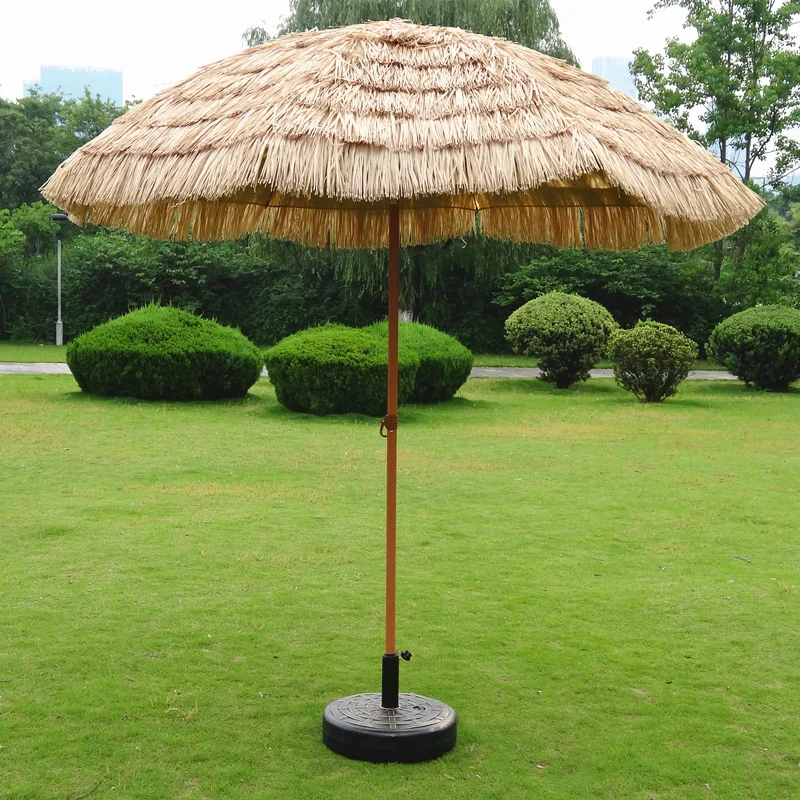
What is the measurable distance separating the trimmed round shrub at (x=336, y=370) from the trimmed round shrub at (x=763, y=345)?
8.10 metres

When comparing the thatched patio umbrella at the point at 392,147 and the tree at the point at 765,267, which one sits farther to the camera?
the tree at the point at 765,267

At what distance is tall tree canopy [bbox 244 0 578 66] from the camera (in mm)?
24219

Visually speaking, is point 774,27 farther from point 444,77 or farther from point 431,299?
point 444,77

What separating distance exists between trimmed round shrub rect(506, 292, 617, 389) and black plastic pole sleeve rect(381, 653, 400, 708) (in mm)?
14714

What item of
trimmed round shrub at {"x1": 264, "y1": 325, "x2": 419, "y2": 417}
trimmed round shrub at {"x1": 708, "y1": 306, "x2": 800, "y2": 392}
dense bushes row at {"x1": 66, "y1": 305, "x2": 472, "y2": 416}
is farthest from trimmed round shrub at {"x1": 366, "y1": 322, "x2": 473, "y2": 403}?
trimmed round shrub at {"x1": 708, "y1": 306, "x2": 800, "y2": 392}

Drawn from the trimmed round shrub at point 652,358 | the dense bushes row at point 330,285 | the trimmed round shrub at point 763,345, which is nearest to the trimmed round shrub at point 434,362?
the trimmed round shrub at point 652,358

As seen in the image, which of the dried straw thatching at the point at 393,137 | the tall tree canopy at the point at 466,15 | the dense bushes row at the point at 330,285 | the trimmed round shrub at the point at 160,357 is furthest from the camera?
the dense bushes row at the point at 330,285

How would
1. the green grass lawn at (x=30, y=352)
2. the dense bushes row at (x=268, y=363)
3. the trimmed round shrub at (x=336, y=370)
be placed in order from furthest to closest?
Answer: the green grass lawn at (x=30, y=352) → the dense bushes row at (x=268, y=363) → the trimmed round shrub at (x=336, y=370)

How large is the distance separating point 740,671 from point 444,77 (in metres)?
3.21

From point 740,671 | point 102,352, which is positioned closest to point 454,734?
point 740,671

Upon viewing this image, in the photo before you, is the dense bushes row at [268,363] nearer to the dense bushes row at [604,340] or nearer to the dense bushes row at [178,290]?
the dense bushes row at [604,340]

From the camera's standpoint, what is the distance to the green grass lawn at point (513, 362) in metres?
25.4

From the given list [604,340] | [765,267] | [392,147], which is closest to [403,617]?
[392,147]

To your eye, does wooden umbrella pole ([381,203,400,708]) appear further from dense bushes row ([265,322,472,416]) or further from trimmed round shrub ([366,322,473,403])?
trimmed round shrub ([366,322,473,403])
